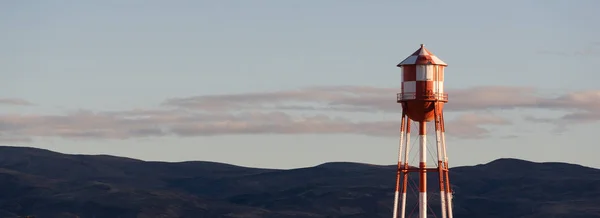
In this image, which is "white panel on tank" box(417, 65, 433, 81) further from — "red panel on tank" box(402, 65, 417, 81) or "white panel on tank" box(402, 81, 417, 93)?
"white panel on tank" box(402, 81, 417, 93)

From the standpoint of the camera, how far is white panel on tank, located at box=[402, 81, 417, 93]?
10225 centimetres

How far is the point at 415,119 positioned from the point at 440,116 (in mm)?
2144

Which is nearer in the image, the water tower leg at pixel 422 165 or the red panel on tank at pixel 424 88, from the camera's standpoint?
the red panel on tank at pixel 424 88

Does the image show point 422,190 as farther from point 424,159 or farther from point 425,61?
point 425,61

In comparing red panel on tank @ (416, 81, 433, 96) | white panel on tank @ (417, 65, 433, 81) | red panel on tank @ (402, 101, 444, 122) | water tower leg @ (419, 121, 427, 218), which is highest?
white panel on tank @ (417, 65, 433, 81)

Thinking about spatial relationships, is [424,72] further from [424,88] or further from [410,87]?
[410,87]

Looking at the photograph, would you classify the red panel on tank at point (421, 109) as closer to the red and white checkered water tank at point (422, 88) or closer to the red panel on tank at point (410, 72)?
the red and white checkered water tank at point (422, 88)

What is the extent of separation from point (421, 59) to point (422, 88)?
2.41 m

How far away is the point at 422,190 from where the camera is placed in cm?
10281

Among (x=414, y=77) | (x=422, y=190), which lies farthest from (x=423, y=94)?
(x=422, y=190)

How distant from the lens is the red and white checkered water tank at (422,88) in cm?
10194

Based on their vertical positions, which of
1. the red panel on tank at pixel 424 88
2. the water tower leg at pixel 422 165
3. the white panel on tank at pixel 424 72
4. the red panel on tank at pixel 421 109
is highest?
the white panel on tank at pixel 424 72

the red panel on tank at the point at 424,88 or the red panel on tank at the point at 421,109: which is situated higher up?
the red panel on tank at the point at 424,88

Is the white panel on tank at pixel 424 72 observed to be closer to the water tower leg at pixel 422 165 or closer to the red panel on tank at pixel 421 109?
the red panel on tank at pixel 421 109
